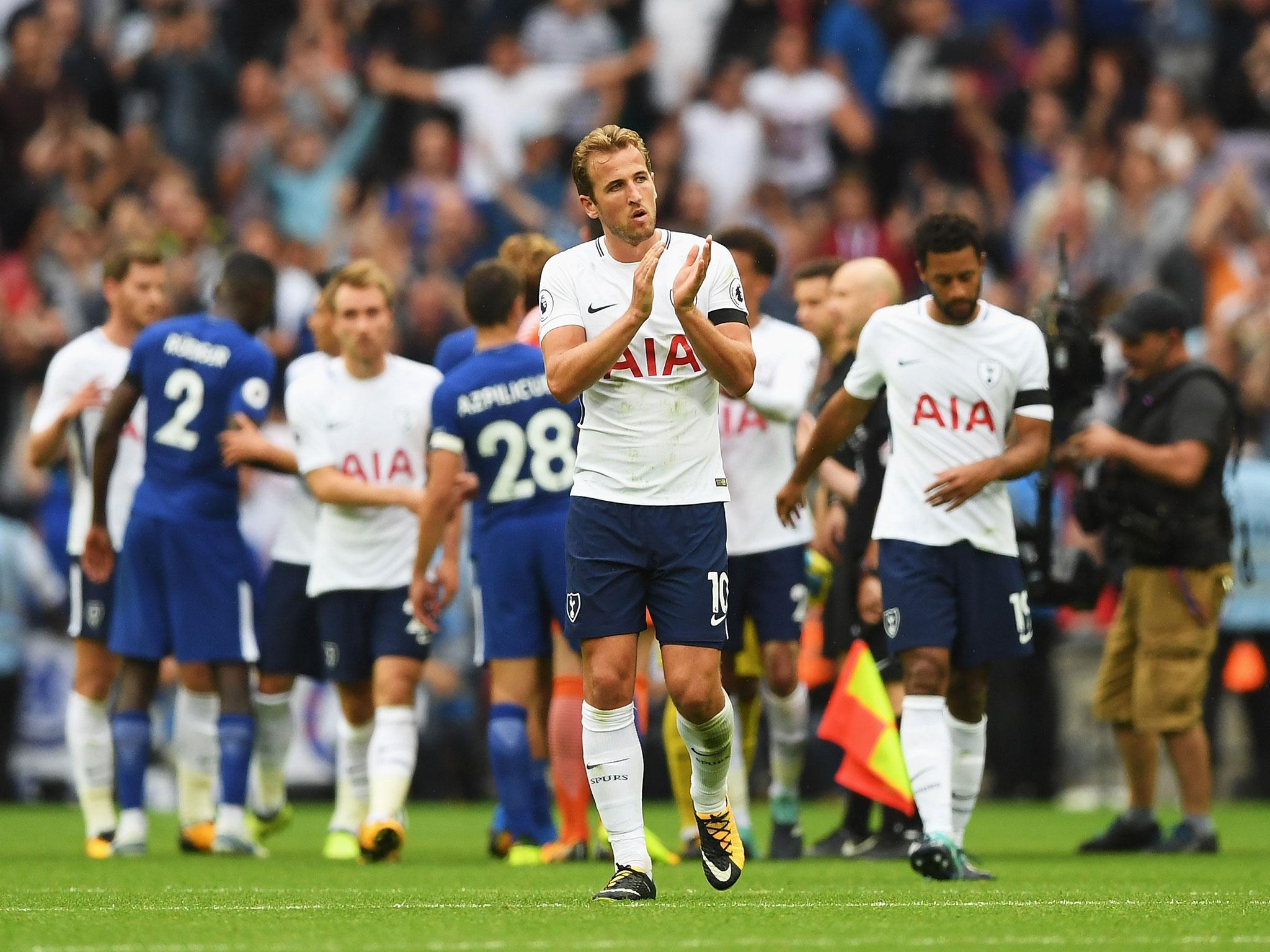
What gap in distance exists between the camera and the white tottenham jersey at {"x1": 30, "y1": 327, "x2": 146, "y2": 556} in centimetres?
1046

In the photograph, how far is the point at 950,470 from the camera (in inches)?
322

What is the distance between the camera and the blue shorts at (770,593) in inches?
378

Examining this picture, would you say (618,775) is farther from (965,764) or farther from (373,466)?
A: (373,466)

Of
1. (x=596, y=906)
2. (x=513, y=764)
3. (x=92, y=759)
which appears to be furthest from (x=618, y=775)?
(x=92, y=759)

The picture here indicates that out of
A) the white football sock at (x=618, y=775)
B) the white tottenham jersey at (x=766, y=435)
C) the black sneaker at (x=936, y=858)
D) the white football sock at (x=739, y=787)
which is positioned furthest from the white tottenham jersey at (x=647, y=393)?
the white football sock at (x=739, y=787)

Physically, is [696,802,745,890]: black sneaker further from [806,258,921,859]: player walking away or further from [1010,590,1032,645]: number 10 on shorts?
[806,258,921,859]: player walking away

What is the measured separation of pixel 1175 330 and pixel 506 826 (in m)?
4.12

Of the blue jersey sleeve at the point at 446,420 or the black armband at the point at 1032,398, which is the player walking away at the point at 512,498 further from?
the black armband at the point at 1032,398

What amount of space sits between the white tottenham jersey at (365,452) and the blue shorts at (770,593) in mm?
1513

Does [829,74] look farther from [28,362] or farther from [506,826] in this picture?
[506,826]

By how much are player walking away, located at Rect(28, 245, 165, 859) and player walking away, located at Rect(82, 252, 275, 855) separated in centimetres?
18

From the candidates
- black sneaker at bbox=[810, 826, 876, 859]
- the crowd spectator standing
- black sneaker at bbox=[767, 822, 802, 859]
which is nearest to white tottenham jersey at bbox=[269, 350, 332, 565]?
black sneaker at bbox=[767, 822, 802, 859]

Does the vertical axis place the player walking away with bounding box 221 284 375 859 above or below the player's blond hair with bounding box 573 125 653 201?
below

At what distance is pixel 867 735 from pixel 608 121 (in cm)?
1030
